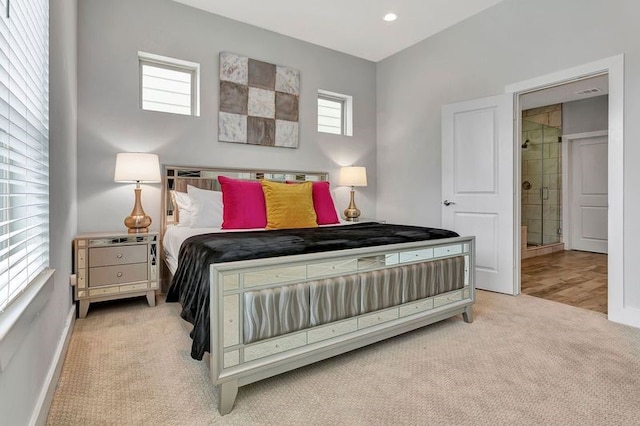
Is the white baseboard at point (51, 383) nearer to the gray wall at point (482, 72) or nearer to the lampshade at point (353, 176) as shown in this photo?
the lampshade at point (353, 176)

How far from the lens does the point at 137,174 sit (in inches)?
112

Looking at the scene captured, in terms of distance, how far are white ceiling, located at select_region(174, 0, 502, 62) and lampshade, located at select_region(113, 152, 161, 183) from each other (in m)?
1.68

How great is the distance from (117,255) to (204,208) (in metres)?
0.78

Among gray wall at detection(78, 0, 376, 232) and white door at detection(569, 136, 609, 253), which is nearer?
gray wall at detection(78, 0, 376, 232)

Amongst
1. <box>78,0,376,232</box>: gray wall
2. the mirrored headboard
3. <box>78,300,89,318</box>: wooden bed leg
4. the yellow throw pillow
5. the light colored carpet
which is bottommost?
the light colored carpet

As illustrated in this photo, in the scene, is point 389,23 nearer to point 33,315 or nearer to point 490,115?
point 490,115

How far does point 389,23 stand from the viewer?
3730 millimetres

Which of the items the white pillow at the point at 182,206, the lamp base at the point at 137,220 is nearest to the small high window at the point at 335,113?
the white pillow at the point at 182,206

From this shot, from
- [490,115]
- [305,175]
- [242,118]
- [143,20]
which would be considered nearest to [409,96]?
[490,115]

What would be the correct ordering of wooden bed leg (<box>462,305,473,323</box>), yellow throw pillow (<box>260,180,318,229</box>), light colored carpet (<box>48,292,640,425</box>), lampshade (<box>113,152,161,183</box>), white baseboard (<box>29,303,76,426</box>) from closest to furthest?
white baseboard (<box>29,303,76,426</box>), light colored carpet (<box>48,292,640,425</box>), wooden bed leg (<box>462,305,473,323</box>), lampshade (<box>113,152,161,183</box>), yellow throw pillow (<box>260,180,318,229</box>)

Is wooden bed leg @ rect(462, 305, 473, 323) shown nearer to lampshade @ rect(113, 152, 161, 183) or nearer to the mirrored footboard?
the mirrored footboard

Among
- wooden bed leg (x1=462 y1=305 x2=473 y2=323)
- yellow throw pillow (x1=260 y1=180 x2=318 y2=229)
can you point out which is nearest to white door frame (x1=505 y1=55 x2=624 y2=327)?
wooden bed leg (x1=462 y1=305 x2=473 y2=323)

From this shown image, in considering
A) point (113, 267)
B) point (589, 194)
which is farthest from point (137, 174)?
point (589, 194)

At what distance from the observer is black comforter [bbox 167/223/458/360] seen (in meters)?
1.58
